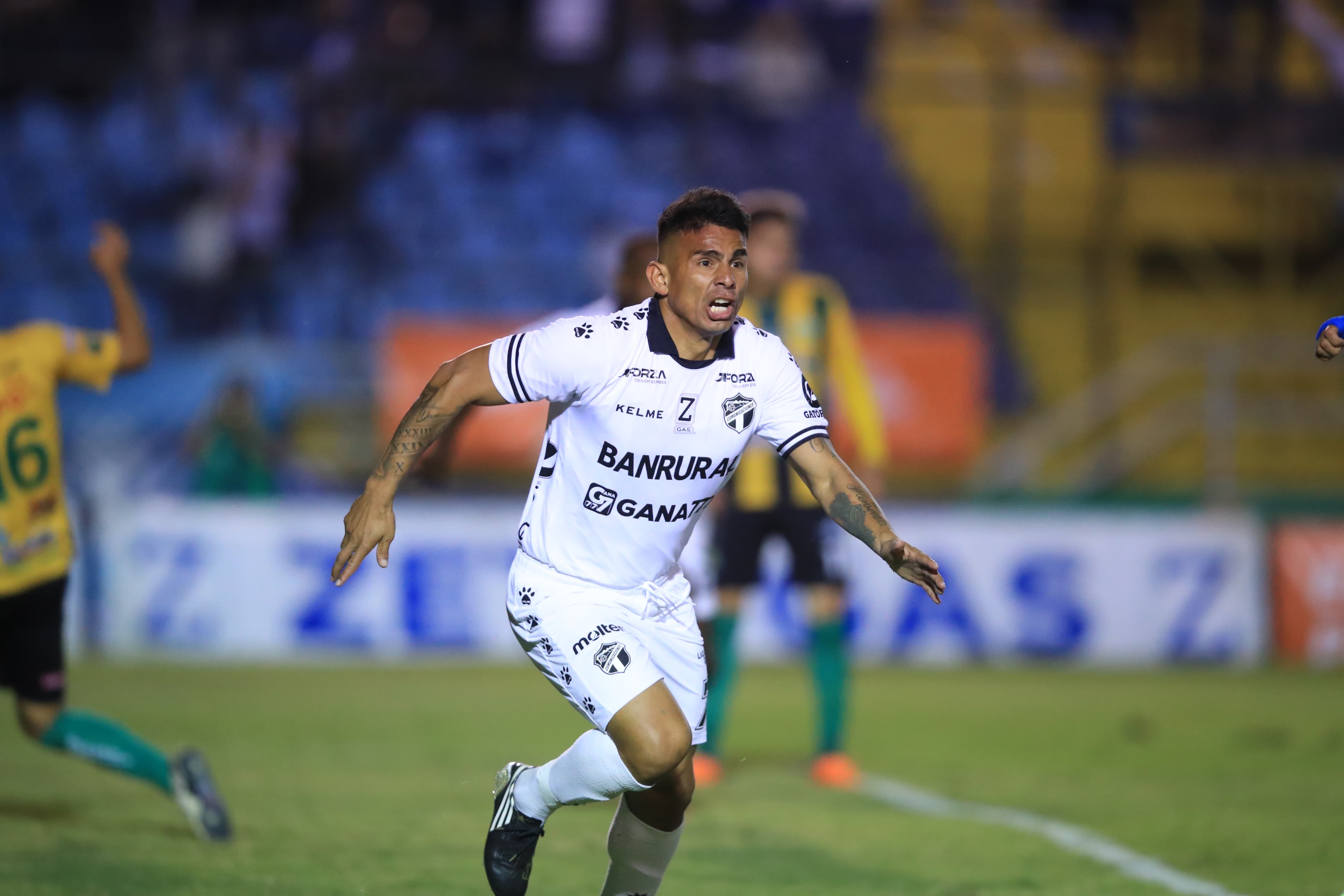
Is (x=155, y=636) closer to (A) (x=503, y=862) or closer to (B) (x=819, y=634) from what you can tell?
(B) (x=819, y=634)

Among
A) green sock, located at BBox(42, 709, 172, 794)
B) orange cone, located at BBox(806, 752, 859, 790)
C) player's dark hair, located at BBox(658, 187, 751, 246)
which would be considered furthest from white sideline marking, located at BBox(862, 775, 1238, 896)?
green sock, located at BBox(42, 709, 172, 794)

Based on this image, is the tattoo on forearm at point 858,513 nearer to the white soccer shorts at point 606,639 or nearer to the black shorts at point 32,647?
the white soccer shorts at point 606,639

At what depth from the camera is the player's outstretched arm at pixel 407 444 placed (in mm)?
4594

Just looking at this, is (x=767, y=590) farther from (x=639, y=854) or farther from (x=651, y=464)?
(x=651, y=464)

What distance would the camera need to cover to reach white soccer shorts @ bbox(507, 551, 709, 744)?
4789mm

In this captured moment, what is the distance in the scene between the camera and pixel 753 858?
6.30 meters

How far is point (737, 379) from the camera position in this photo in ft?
16.4

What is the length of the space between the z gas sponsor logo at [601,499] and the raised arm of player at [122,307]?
2748 mm

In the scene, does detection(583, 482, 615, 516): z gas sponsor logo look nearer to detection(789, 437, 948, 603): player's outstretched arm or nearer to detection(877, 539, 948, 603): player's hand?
detection(789, 437, 948, 603): player's outstretched arm

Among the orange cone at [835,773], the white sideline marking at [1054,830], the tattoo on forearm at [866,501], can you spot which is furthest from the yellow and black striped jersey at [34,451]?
the white sideline marking at [1054,830]

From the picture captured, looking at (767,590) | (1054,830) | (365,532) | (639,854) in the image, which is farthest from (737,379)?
(767,590)

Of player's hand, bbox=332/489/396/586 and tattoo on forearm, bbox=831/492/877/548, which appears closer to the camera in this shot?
player's hand, bbox=332/489/396/586

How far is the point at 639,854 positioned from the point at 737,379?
1485 mm

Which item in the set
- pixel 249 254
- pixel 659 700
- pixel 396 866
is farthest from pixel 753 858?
pixel 249 254
